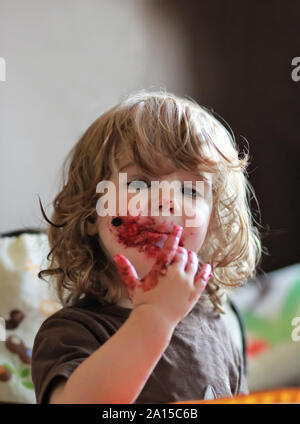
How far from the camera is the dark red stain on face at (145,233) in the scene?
1.81ft

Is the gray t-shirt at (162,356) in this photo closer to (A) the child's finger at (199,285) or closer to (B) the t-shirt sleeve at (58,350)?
(B) the t-shirt sleeve at (58,350)

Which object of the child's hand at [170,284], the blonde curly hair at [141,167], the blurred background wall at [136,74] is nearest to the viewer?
the child's hand at [170,284]

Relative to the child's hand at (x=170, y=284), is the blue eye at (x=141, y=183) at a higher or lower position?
higher

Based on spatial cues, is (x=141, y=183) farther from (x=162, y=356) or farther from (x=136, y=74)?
(x=136, y=74)

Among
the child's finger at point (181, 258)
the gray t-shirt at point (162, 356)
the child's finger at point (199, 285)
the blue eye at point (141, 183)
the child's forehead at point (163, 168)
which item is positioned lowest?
the gray t-shirt at point (162, 356)

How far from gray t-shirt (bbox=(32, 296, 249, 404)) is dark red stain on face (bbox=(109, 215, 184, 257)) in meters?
0.10

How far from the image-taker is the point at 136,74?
3.16ft

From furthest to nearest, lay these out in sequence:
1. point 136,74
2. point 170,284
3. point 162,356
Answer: point 136,74
point 162,356
point 170,284

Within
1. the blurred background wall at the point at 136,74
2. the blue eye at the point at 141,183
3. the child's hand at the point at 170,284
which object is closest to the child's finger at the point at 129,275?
the child's hand at the point at 170,284

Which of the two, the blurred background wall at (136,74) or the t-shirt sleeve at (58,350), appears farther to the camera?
the blurred background wall at (136,74)

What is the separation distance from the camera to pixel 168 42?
0.93 meters

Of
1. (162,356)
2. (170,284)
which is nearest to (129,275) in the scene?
(170,284)

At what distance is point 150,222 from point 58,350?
154mm
